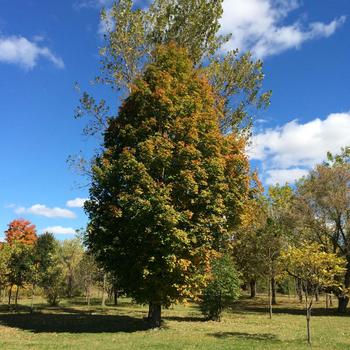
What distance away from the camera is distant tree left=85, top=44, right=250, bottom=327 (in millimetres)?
21312

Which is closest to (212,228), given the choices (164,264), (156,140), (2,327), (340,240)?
(164,264)

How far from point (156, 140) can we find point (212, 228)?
5596 mm

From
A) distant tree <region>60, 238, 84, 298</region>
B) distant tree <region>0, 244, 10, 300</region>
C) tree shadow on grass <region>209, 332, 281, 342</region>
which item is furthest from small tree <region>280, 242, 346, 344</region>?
distant tree <region>60, 238, 84, 298</region>

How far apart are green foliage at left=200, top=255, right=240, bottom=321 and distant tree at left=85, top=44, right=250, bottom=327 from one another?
6.04 m

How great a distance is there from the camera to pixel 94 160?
27750 mm

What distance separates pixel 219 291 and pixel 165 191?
12.2 m

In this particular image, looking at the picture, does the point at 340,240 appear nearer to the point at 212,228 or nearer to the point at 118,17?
the point at 212,228

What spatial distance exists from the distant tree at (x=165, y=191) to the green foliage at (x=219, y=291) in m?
6.04

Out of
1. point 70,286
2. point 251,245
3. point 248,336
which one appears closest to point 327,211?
point 251,245

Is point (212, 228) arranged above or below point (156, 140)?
below

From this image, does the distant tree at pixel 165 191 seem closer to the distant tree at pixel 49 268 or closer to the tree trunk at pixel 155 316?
the tree trunk at pixel 155 316

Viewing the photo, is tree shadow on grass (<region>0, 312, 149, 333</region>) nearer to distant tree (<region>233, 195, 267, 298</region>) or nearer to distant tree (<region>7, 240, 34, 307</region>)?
distant tree (<region>7, 240, 34, 307</region>)

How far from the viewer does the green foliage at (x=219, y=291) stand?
3033cm

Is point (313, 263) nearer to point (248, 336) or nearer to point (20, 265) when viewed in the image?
point (248, 336)
